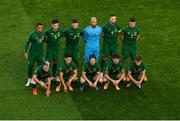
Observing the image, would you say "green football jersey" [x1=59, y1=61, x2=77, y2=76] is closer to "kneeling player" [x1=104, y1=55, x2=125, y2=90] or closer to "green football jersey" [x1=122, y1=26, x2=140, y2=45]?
"kneeling player" [x1=104, y1=55, x2=125, y2=90]

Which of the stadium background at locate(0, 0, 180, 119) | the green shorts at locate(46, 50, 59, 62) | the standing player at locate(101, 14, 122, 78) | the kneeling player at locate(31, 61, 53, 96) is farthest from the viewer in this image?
the standing player at locate(101, 14, 122, 78)

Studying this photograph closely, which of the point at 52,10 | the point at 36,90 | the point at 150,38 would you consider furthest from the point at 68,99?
the point at 52,10

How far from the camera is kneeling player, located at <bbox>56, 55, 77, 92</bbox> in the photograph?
15.1 meters

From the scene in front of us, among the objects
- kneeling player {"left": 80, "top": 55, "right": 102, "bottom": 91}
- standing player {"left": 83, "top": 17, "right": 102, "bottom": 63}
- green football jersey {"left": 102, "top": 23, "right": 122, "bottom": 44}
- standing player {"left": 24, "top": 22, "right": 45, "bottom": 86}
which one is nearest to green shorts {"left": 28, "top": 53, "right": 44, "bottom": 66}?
standing player {"left": 24, "top": 22, "right": 45, "bottom": 86}

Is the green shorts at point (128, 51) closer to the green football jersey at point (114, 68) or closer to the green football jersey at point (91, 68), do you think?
the green football jersey at point (114, 68)

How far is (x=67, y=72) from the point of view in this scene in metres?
15.2

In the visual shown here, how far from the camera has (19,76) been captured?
52.5 ft

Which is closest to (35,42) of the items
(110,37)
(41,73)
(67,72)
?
(41,73)

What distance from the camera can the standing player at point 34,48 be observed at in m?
15.0

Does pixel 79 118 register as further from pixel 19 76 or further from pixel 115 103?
pixel 19 76

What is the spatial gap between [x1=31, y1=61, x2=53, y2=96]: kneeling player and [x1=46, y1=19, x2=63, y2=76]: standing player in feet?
2.07

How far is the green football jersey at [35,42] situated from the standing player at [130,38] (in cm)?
252

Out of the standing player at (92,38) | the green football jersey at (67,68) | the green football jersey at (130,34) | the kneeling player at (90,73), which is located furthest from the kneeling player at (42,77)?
the green football jersey at (130,34)

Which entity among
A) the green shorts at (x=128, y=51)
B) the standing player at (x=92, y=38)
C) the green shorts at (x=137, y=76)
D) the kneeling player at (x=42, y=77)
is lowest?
the green shorts at (x=137, y=76)
